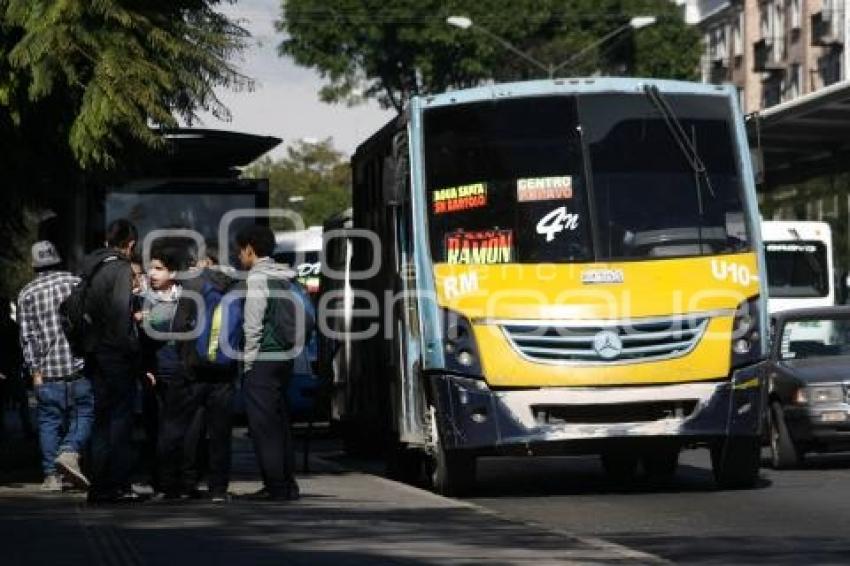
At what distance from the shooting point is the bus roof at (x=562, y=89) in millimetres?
19281

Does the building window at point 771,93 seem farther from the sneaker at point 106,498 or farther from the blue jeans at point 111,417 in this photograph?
the blue jeans at point 111,417

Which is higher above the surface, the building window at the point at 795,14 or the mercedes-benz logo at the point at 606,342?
the building window at the point at 795,14

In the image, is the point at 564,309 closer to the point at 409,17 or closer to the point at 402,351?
the point at 402,351

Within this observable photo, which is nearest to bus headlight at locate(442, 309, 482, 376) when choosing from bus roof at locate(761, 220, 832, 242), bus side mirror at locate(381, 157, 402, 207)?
bus side mirror at locate(381, 157, 402, 207)

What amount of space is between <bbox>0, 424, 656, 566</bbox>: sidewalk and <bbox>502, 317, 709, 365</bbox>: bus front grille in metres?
1.37

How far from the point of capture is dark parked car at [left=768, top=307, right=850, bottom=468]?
22.2 meters

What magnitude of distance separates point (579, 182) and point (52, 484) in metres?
4.38

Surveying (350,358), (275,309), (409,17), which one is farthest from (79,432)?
(409,17)

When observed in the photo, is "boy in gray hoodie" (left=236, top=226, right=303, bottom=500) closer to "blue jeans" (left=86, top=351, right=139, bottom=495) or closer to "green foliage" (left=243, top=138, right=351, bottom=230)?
"blue jeans" (left=86, top=351, right=139, bottom=495)

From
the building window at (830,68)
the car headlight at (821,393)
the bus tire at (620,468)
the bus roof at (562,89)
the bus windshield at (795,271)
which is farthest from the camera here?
the building window at (830,68)

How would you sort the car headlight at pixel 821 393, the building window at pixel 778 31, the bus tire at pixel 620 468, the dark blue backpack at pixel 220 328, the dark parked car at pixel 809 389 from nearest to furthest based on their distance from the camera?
the dark blue backpack at pixel 220 328, the bus tire at pixel 620 468, the dark parked car at pixel 809 389, the car headlight at pixel 821 393, the building window at pixel 778 31

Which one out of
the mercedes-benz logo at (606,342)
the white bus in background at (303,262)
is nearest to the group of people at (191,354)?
the mercedes-benz logo at (606,342)

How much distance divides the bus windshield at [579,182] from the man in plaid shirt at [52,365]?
2.73m

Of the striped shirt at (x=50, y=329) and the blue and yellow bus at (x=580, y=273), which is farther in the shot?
the striped shirt at (x=50, y=329)
